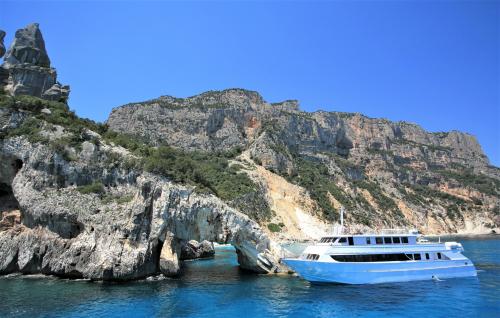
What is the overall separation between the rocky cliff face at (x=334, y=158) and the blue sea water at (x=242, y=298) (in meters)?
54.3

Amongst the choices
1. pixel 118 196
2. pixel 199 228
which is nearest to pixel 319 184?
pixel 199 228

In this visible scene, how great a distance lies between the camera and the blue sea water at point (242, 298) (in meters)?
25.4

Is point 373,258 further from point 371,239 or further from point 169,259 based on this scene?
point 169,259

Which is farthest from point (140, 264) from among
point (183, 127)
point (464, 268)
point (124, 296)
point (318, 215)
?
point (183, 127)

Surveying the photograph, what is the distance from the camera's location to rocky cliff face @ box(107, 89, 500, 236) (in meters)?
116

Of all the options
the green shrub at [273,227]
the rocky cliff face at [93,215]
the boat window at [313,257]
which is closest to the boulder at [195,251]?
the rocky cliff face at [93,215]

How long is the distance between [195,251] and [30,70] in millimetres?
34020

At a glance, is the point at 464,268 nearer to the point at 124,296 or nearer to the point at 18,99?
the point at 124,296

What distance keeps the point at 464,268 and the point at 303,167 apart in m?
89.1

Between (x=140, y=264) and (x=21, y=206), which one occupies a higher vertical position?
(x=21, y=206)

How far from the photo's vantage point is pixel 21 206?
38062 mm

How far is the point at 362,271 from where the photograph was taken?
3294 centimetres

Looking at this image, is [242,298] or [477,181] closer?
[242,298]

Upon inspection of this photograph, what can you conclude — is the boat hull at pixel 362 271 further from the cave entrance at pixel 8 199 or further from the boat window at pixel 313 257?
the cave entrance at pixel 8 199
